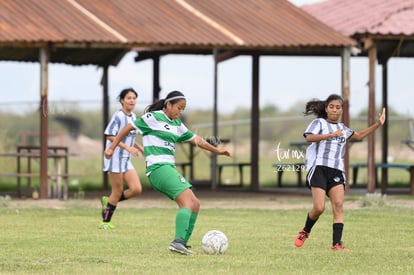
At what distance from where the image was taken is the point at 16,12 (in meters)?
23.8

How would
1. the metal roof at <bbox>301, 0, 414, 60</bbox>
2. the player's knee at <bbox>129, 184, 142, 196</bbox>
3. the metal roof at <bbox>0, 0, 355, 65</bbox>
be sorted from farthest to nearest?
the metal roof at <bbox>301, 0, 414, 60</bbox>
the metal roof at <bbox>0, 0, 355, 65</bbox>
the player's knee at <bbox>129, 184, 142, 196</bbox>

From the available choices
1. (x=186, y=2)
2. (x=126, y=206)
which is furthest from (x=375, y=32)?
(x=126, y=206)

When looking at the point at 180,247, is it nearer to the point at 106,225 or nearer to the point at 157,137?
the point at 157,137

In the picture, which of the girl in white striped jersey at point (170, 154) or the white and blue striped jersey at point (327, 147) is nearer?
the girl in white striped jersey at point (170, 154)

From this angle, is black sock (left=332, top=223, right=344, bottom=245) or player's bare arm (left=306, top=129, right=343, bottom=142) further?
black sock (left=332, top=223, right=344, bottom=245)

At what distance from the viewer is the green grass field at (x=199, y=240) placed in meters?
12.0

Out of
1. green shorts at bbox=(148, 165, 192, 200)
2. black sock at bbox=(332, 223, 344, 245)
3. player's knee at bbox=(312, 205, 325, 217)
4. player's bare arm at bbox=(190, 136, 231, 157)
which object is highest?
player's bare arm at bbox=(190, 136, 231, 157)

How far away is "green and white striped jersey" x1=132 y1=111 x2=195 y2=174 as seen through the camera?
1341cm

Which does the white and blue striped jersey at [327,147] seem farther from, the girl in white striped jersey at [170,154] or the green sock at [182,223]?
the green sock at [182,223]

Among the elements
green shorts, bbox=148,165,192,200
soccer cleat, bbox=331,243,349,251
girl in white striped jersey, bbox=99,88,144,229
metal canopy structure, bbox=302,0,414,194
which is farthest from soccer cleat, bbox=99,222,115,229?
metal canopy structure, bbox=302,0,414,194

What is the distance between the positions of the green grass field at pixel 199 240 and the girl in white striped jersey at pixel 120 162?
349 millimetres

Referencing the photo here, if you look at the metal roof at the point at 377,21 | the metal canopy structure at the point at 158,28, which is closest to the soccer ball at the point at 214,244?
the metal canopy structure at the point at 158,28

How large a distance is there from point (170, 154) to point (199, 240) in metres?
2.01

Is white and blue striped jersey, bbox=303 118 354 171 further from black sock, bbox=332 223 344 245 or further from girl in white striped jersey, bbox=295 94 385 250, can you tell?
black sock, bbox=332 223 344 245
